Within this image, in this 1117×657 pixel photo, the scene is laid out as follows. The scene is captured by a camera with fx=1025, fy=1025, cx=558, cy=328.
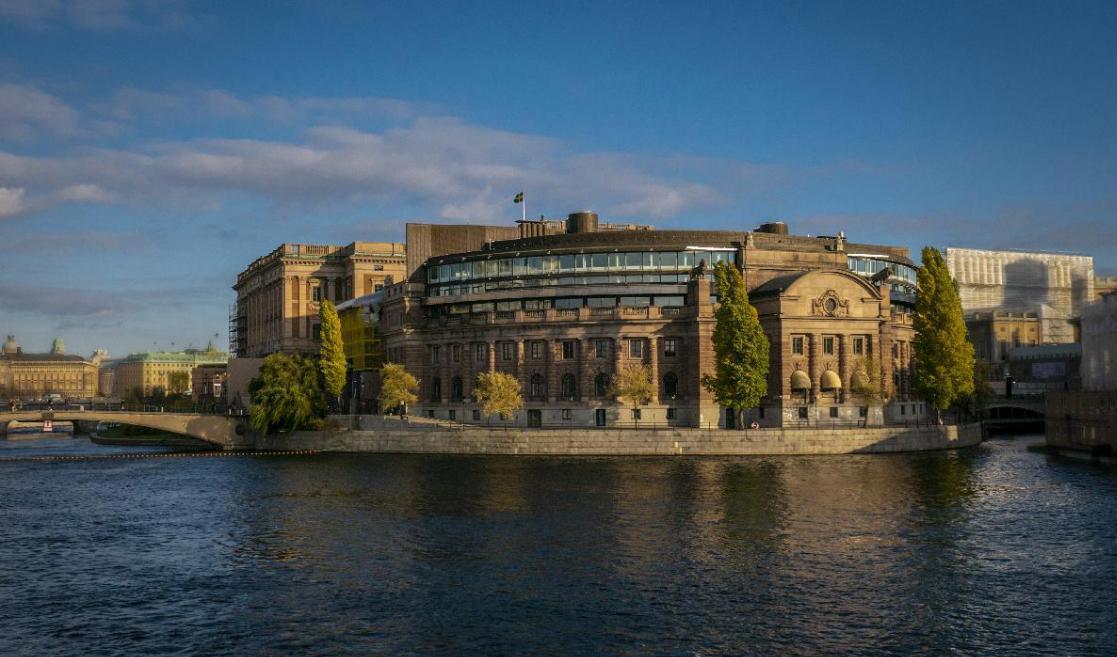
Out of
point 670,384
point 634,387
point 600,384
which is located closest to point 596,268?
point 600,384

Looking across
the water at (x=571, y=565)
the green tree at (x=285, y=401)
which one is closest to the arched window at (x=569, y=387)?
the green tree at (x=285, y=401)

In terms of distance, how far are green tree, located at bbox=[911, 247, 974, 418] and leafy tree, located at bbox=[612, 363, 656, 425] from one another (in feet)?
97.2

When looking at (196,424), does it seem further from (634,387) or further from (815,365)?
(815,365)

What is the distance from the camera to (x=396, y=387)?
4724 inches

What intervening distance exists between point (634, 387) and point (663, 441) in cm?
1256

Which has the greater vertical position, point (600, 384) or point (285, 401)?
point (600, 384)

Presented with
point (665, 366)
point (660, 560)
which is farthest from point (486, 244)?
point (660, 560)

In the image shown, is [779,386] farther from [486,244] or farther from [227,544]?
[227,544]

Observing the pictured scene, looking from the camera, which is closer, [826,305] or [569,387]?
[826,305]

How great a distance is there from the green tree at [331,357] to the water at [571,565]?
42.2m

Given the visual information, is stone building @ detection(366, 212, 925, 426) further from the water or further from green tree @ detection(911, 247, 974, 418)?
the water

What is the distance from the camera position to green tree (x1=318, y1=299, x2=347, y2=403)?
12650 cm

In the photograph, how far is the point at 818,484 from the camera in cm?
7669

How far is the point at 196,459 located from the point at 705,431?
5422 cm
